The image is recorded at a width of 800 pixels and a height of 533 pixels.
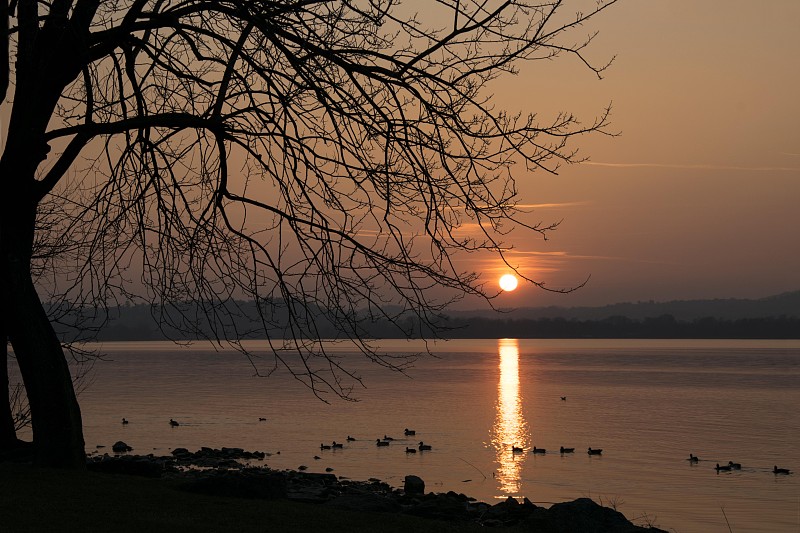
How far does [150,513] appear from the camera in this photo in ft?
40.2

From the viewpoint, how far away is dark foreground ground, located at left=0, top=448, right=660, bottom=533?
11648mm

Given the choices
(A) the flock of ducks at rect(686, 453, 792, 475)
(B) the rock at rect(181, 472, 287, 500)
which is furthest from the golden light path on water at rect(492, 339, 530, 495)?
(B) the rock at rect(181, 472, 287, 500)

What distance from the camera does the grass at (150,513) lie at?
37.9 feet

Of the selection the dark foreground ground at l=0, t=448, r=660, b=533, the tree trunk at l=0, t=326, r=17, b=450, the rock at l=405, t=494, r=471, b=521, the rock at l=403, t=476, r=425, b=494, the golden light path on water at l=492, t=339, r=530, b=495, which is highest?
the tree trunk at l=0, t=326, r=17, b=450

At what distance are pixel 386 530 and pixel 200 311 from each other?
691cm

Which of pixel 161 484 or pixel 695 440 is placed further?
pixel 695 440

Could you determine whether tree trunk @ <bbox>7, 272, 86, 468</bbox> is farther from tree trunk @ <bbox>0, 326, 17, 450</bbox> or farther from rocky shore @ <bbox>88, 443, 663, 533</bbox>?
tree trunk @ <bbox>0, 326, 17, 450</bbox>

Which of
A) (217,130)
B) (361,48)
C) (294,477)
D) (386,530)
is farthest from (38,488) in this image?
(294,477)

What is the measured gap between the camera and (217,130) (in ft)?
51.0

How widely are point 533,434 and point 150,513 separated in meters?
41.0

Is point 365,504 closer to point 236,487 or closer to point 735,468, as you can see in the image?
point 236,487

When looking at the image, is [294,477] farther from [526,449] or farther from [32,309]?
[526,449]

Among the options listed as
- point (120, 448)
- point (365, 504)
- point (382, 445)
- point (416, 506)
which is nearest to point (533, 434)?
point (382, 445)

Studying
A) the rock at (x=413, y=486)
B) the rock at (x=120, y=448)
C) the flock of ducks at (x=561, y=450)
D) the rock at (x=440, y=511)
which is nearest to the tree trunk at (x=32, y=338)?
the rock at (x=440, y=511)
